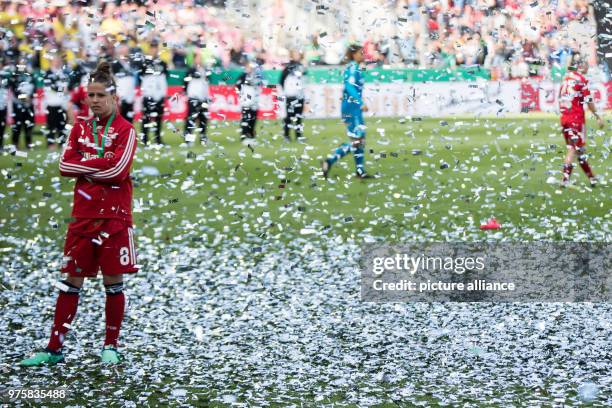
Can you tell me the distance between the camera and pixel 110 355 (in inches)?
260

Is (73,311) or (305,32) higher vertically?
Answer: (305,32)

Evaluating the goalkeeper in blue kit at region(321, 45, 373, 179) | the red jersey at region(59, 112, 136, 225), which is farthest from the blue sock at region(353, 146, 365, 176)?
the red jersey at region(59, 112, 136, 225)

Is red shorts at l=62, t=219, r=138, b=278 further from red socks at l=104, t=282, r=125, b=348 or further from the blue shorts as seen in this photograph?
the blue shorts

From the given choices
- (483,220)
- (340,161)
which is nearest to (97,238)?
(483,220)

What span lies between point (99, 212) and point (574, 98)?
32.4 ft

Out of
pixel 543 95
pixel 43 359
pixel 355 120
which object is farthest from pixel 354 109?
pixel 543 95

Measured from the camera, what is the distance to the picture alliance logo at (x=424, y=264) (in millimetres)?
9867

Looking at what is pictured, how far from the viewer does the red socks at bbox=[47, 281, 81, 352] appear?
6.62 meters

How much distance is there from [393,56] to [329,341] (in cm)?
2676

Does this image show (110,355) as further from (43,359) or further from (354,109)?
(354,109)

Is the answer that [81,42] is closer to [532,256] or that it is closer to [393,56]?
[393,56]

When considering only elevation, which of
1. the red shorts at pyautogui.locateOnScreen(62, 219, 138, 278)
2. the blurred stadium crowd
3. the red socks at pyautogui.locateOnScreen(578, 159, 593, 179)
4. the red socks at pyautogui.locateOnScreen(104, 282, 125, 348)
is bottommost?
the red socks at pyautogui.locateOnScreen(104, 282, 125, 348)

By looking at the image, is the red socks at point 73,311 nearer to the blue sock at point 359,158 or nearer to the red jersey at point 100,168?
the red jersey at point 100,168

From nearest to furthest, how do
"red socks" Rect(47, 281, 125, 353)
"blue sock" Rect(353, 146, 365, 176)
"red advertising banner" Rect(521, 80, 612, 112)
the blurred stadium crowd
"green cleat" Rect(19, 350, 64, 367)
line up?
"green cleat" Rect(19, 350, 64, 367) < "red socks" Rect(47, 281, 125, 353) < "blue sock" Rect(353, 146, 365, 176) < the blurred stadium crowd < "red advertising banner" Rect(521, 80, 612, 112)
